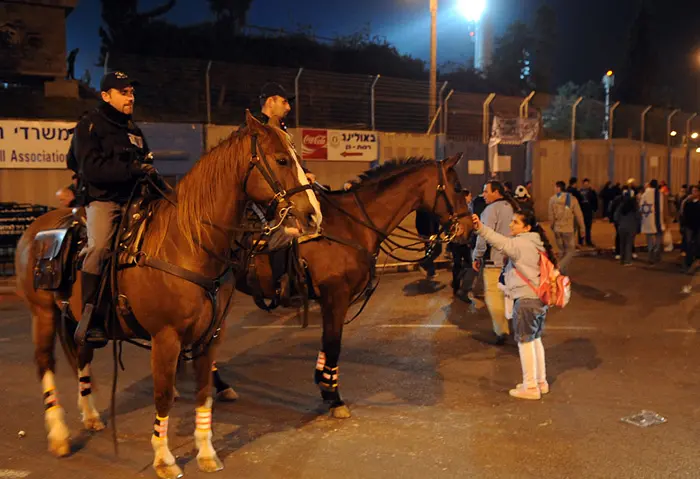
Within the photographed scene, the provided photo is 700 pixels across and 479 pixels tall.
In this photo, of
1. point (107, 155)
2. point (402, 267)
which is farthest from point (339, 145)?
point (107, 155)

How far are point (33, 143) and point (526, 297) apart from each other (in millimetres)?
14894

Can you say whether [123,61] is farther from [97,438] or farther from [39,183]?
[97,438]

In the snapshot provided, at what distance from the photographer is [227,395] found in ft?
20.2

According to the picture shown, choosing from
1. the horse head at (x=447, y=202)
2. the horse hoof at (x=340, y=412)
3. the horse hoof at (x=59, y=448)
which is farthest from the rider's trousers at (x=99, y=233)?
the horse head at (x=447, y=202)

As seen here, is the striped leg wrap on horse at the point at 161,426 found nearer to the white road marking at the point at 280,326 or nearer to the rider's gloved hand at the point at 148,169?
the rider's gloved hand at the point at 148,169

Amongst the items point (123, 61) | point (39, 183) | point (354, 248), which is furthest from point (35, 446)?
point (123, 61)

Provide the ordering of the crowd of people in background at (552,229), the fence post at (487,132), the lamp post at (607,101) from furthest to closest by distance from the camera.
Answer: the lamp post at (607,101), the fence post at (487,132), the crowd of people in background at (552,229)

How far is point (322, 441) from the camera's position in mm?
5129

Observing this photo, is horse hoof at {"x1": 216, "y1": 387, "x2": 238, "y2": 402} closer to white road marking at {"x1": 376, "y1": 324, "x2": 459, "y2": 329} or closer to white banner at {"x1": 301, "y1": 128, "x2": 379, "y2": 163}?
white road marking at {"x1": 376, "y1": 324, "x2": 459, "y2": 329}

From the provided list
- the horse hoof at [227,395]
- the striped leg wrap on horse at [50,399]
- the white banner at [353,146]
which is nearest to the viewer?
the striped leg wrap on horse at [50,399]

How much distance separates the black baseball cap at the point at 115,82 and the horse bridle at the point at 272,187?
112 cm

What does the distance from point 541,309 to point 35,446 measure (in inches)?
178

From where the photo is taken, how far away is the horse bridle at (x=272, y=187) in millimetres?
4137

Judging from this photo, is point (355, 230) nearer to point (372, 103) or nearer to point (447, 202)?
point (447, 202)
